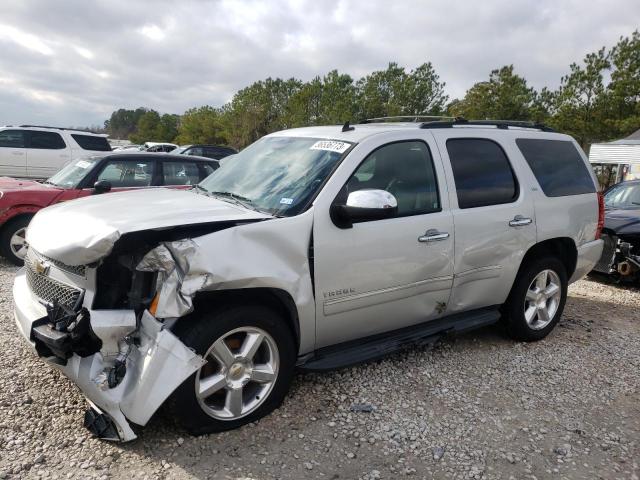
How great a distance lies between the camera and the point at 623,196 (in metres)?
8.27

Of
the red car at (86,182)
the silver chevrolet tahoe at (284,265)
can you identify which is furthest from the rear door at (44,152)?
the silver chevrolet tahoe at (284,265)

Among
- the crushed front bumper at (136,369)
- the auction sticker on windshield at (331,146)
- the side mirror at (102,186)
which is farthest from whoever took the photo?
the side mirror at (102,186)

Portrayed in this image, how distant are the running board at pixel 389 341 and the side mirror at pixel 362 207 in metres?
0.89

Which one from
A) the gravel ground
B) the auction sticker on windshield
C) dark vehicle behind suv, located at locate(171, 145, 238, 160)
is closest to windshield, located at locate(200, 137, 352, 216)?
the auction sticker on windshield

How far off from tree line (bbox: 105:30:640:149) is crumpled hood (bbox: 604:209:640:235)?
9.90 metres

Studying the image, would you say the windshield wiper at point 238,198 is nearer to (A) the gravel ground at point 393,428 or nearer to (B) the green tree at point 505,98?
(A) the gravel ground at point 393,428

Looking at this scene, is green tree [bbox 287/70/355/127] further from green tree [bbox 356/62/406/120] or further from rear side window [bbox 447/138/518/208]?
rear side window [bbox 447/138/518/208]

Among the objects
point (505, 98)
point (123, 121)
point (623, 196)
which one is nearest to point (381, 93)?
point (505, 98)

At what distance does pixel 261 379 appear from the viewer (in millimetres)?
3039

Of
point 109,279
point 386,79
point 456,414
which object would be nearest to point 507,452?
point 456,414

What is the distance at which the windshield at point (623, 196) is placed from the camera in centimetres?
795

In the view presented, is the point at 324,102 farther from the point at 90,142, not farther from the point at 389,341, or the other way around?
the point at 389,341

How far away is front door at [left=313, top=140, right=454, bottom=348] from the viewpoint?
321cm

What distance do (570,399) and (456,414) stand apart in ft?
3.24
